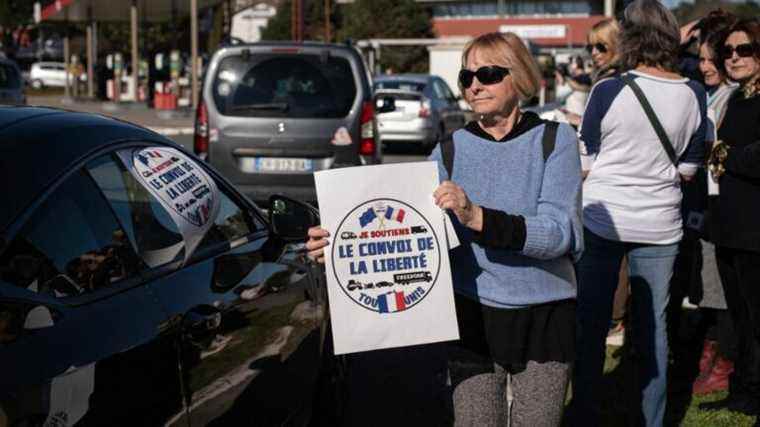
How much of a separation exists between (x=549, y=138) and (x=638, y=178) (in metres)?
1.41

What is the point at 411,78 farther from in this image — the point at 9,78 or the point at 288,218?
the point at 288,218

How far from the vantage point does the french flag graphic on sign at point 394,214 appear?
10.3 feet

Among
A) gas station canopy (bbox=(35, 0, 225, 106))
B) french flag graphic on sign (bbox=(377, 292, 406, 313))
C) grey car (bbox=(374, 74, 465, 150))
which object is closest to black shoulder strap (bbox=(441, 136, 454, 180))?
french flag graphic on sign (bbox=(377, 292, 406, 313))

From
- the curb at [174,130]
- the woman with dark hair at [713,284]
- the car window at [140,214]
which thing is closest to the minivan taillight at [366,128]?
the woman with dark hair at [713,284]

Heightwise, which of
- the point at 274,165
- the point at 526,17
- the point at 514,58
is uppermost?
the point at 526,17

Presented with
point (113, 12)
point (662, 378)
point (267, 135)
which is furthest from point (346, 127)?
point (113, 12)

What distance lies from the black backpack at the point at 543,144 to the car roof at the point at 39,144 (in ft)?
3.08

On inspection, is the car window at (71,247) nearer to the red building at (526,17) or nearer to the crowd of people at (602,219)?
the crowd of people at (602,219)

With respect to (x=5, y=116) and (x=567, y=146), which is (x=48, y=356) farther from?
(x=567, y=146)

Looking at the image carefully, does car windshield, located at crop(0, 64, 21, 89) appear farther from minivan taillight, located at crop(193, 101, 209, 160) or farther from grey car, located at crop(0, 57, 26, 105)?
minivan taillight, located at crop(193, 101, 209, 160)

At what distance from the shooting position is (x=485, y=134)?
3393 millimetres

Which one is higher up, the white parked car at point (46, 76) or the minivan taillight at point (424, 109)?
the white parked car at point (46, 76)

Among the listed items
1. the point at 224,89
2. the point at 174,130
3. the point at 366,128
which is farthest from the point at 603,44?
the point at 174,130

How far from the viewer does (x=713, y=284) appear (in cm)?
607
